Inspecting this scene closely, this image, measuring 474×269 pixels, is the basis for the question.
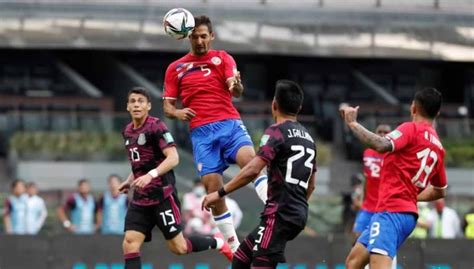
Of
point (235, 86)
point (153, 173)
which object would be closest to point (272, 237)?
point (153, 173)

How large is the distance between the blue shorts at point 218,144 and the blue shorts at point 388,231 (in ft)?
7.29

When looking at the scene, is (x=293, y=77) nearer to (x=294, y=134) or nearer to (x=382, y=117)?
(x=382, y=117)

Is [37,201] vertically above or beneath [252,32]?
beneath

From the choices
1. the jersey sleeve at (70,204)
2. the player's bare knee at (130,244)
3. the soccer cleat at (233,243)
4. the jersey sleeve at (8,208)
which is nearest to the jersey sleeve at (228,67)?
the soccer cleat at (233,243)

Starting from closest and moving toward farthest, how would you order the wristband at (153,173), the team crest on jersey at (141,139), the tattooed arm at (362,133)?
1. the tattooed arm at (362,133)
2. the wristband at (153,173)
3. the team crest on jersey at (141,139)

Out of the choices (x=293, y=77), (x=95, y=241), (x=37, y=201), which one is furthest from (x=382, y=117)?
(x=95, y=241)

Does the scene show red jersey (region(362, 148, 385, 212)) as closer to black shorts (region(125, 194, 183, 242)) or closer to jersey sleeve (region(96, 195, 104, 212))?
black shorts (region(125, 194, 183, 242))

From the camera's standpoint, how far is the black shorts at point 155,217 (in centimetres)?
1422

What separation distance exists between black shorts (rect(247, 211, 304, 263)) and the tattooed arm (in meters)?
1.07

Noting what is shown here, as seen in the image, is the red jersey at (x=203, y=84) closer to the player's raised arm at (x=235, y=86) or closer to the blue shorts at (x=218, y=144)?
the blue shorts at (x=218, y=144)

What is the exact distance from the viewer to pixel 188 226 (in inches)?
901

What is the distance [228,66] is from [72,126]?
1596 cm

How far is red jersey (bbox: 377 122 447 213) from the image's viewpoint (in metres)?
12.2

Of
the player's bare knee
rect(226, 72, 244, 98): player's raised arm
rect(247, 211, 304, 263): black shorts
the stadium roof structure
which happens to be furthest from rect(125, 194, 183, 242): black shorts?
the stadium roof structure
